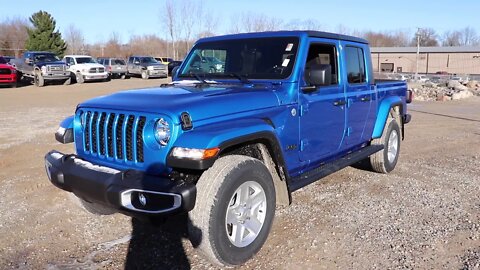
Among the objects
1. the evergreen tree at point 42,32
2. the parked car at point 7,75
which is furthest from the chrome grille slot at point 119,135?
the evergreen tree at point 42,32

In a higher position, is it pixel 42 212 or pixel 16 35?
pixel 16 35

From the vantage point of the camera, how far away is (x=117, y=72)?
35750mm

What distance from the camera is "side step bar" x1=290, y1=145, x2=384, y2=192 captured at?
448cm

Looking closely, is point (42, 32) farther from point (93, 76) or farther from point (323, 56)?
point (323, 56)

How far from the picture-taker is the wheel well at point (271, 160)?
4.04 m

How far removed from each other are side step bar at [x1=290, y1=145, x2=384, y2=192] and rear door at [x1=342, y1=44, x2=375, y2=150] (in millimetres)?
140

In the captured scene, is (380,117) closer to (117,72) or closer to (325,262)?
(325,262)

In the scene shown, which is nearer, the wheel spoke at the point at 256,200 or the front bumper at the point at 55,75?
the wheel spoke at the point at 256,200

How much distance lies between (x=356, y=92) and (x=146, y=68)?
30.4m

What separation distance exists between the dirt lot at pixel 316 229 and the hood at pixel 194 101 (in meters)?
1.33

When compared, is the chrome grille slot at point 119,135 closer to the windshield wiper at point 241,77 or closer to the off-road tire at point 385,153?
the windshield wiper at point 241,77

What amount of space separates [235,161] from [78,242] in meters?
1.84

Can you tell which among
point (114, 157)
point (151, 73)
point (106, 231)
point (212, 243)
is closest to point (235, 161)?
point (212, 243)

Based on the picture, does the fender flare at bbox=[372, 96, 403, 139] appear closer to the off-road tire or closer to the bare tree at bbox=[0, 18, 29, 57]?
the off-road tire
